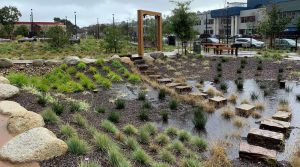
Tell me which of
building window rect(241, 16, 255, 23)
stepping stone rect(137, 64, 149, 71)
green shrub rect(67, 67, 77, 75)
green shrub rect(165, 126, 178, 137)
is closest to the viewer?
green shrub rect(165, 126, 178, 137)

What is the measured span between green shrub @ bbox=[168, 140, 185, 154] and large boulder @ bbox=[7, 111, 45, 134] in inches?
88.4

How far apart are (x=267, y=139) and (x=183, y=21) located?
16262mm

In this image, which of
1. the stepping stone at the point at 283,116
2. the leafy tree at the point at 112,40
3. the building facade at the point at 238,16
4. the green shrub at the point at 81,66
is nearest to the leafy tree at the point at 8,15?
the building facade at the point at 238,16

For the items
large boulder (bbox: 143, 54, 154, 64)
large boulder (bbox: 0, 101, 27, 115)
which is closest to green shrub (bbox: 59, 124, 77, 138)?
large boulder (bbox: 0, 101, 27, 115)

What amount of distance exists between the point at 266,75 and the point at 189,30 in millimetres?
8595

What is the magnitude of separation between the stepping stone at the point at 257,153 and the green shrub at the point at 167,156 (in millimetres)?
1240

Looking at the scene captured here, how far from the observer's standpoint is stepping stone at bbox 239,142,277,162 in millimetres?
5332

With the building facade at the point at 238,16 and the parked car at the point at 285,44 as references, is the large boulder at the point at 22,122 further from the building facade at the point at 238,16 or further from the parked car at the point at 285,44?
the building facade at the point at 238,16

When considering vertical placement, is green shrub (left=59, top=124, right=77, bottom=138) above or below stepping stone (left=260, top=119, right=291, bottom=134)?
above

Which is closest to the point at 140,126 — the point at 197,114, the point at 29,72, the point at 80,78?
the point at 197,114

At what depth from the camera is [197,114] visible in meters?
7.52

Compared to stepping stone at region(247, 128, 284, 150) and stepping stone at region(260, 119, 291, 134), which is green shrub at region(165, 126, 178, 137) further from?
stepping stone at region(260, 119, 291, 134)

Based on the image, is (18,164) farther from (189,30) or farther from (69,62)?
(189,30)

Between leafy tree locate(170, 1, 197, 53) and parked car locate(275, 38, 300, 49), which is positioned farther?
parked car locate(275, 38, 300, 49)
